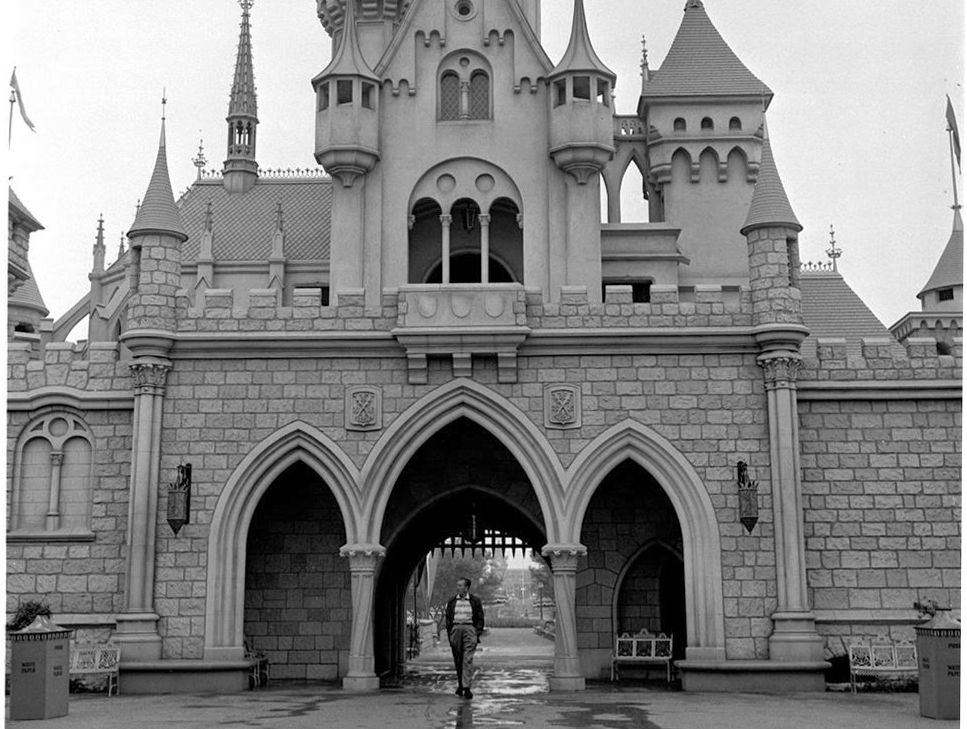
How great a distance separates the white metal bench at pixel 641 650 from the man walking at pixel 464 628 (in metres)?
4.58

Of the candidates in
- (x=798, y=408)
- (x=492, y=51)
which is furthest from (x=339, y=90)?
(x=798, y=408)

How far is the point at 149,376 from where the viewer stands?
19.2 m

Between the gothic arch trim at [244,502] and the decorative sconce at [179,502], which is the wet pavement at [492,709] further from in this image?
the decorative sconce at [179,502]

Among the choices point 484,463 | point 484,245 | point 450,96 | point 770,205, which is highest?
point 450,96

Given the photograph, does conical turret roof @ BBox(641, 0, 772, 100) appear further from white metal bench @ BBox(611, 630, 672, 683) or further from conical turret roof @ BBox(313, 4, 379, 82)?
white metal bench @ BBox(611, 630, 672, 683)

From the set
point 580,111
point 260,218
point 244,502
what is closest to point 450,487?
point 244,502

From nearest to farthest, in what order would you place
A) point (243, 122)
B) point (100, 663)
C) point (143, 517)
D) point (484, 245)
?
point (100, 663), point (143, 517), point (484, 245), point (243, 122)

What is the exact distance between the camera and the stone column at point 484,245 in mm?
26031

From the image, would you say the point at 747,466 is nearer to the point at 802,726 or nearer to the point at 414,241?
Result: the point at 802,726

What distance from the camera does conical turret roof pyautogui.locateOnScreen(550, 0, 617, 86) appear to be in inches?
1045

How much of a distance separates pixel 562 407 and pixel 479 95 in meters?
10.6

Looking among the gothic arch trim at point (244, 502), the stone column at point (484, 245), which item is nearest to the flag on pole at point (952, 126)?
the gothic arch trim at point (244, 502)

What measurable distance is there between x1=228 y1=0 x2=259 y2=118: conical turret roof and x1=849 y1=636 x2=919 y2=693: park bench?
120 feet

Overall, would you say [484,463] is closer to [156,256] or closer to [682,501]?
[682,501]
